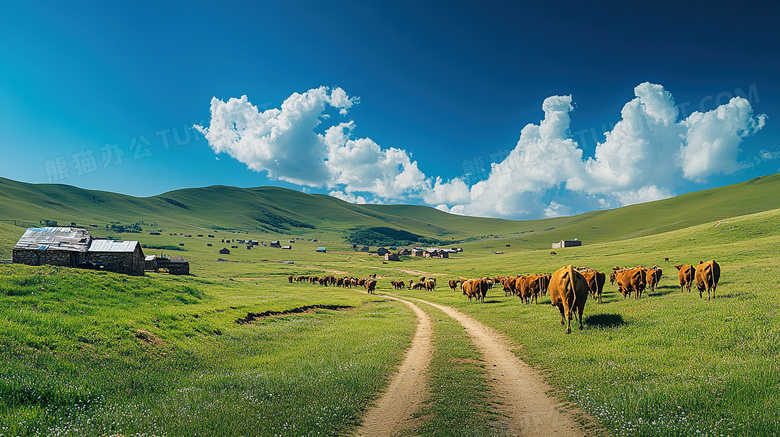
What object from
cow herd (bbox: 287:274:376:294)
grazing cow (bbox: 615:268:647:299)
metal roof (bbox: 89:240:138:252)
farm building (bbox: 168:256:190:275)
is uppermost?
metal roof (bbox: 89:240:138:252)

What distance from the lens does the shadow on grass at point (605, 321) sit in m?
15.8

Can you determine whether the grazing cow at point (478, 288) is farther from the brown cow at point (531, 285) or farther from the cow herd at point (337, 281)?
the cow herd at point (337, 281)

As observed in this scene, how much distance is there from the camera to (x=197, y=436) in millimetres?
6578

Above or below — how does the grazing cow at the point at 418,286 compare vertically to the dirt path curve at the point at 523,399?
below

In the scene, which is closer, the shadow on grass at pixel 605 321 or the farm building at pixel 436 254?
the shadow on grass at pixel 605 321

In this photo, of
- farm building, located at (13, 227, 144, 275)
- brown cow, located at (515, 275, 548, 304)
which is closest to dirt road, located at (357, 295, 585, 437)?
brown cow, located at (515, 275, 548, 304)

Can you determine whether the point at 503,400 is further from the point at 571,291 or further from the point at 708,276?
the point at 708,276

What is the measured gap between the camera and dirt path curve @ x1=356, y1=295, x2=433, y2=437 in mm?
7637

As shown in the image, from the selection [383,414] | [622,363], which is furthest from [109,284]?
[622,363]

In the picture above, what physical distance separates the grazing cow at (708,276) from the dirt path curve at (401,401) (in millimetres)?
18616

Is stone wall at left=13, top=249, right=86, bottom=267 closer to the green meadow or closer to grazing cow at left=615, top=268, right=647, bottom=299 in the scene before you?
the green meadow

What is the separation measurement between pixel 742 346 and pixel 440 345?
10.4m

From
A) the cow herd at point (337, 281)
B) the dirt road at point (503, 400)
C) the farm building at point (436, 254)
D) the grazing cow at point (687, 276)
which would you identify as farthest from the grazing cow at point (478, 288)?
the farm building at point (436, 254)

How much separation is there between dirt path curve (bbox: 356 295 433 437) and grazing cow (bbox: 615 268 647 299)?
20.4 meters
